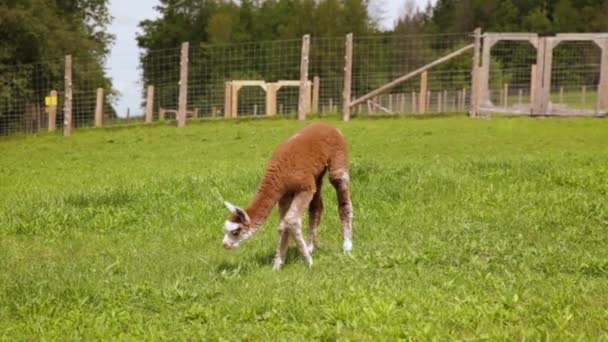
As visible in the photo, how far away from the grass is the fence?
707 cm

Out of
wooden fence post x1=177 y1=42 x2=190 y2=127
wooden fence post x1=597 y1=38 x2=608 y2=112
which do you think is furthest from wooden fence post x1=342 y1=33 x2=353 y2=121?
wooden fence post x1=597 y1=38 x2=608 y2=112

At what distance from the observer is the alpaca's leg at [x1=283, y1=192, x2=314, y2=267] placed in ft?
23.5

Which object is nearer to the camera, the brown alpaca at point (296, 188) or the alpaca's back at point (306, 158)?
the brown alpaca at point (296, 188)

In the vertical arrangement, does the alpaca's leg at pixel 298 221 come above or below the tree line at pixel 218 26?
below

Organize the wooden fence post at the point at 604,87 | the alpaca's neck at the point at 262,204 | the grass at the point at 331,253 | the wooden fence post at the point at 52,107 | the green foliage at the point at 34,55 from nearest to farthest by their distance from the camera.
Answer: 1. the grass at the point at 331,253
2. the alpaca's neck at the point at 262,204
3. the wooden fence post at the point at 604,87
4. the wooden fence post at the point at 52,107
5. the green foliage at the point at 34,55

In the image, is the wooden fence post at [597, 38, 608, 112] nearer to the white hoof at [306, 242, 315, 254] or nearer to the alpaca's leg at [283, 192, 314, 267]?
the white hoof at [306, 242, 315, 254]

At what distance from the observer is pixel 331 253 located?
7676mm

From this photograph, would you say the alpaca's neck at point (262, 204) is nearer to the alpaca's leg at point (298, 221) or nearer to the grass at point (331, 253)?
the alpaca's leg at point (298, 221)

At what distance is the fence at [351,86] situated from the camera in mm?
22406

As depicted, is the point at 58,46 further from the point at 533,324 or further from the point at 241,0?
the point at 241,0

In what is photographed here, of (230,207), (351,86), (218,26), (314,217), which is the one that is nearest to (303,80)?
(351,86)

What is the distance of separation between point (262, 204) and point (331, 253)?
0.95 meters

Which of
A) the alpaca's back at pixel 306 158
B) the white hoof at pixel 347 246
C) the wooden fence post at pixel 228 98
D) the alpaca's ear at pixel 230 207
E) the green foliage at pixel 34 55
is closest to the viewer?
the alpaca's ear at pixel 230 207

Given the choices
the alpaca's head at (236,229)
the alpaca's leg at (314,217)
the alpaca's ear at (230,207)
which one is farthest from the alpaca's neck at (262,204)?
the alpaca's leg at (314,217)
